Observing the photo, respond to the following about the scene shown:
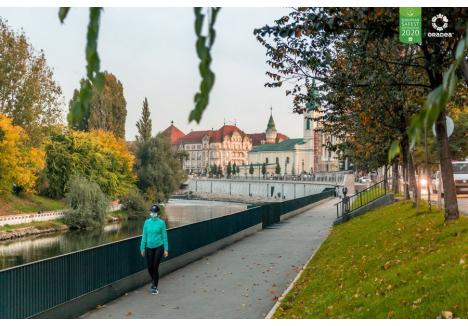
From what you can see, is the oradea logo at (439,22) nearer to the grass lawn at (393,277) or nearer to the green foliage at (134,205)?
the grass lawn at (393,277)

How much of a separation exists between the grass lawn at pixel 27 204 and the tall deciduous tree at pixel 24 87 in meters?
5.75

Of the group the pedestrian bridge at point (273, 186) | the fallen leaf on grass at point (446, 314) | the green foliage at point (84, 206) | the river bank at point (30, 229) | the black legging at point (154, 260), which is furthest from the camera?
the pedestrian bridge at point (273, 186)

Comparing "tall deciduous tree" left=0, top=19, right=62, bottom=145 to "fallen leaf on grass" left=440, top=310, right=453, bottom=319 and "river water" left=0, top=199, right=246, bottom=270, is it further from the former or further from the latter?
"fallen leaf on grass" left=440, top=310, right=453, bottom=319

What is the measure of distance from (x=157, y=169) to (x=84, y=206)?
1656cm

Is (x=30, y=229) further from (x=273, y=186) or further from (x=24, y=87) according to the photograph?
(x=273, y=186)

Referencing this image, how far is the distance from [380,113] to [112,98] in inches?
2372

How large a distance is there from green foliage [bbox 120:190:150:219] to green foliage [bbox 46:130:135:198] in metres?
1.25

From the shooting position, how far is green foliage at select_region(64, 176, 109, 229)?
53.6 meters

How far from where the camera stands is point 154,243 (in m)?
13.7

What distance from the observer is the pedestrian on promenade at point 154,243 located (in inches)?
534

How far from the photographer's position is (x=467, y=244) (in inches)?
427

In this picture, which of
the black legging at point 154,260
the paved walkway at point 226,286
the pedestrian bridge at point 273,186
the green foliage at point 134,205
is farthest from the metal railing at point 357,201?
the pedestrian bridge at point 273,186

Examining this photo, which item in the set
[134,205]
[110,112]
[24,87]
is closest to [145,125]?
[110,112]

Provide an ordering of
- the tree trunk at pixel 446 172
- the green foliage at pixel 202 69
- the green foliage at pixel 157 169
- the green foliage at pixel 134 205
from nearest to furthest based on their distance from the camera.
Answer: the green foliage at pixel 202 69 < the tree trunk at pixel 446 172 < the green foliage at pixel 134 205 < the green foliage at pixel 157 169
